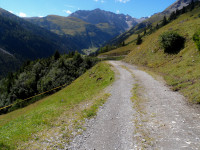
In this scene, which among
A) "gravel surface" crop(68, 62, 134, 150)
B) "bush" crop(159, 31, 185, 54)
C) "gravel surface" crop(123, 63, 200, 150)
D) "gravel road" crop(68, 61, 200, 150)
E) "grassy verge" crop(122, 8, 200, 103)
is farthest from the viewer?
"bush" crop(159, 31, 185, 54)

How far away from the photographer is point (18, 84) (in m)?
80.1

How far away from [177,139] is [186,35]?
3695 cm

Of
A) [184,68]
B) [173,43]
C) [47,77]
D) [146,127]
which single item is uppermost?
[173,43]

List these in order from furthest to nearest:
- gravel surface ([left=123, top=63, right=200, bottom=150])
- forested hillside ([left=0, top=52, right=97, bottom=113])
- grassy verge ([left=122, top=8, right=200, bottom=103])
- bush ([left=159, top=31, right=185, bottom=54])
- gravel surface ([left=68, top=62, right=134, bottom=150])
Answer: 1. forested hillside ([left=0, top=52, right=97, bottom=113])
2. bush ([left=159, top=31, right=185, bottom=54])
3. grassy verge ([left=122, top=8, right=200, bottom=103])
4. gravel surface ([left=68, top=62, right=134, bottom=150])
5. gravel surface ([left=123, top=63, right=200, bottom=150])

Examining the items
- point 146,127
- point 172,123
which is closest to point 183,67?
point 172,123

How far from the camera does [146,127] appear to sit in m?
9.23

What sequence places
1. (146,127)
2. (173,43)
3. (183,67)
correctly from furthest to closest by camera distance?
(173,43)
(183,67)
(146,127)

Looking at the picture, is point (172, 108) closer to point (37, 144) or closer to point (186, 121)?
point (186, 121)

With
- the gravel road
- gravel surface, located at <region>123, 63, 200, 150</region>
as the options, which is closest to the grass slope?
gravel surface, located at <region>123, 63, 200, 150</region>

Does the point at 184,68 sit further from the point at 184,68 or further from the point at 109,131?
the point at 109,131

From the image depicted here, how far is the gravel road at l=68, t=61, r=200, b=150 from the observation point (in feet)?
24.4

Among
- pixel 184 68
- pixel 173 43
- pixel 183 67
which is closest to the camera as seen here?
pixel 184 68

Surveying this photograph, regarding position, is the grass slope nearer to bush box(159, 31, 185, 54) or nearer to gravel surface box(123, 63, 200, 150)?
bush box(159, 31, 185, 54)

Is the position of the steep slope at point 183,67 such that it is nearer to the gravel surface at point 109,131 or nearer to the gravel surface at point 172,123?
the gravel surface at point 172,123
